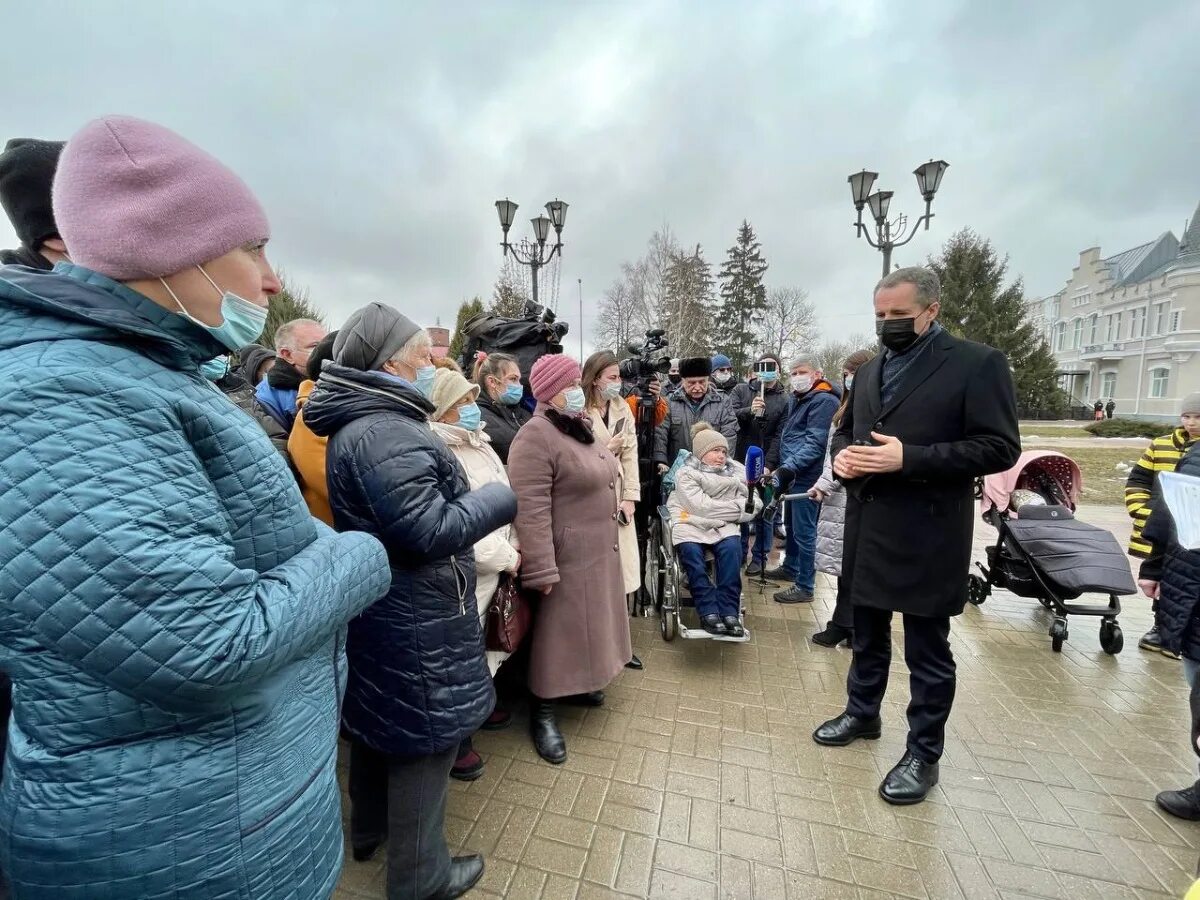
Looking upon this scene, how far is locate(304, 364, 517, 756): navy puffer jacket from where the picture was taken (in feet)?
5.28

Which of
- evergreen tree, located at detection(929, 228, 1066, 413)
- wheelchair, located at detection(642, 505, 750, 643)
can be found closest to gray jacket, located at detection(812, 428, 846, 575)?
wheelchair, located at detection(642, 505, 750, 643)

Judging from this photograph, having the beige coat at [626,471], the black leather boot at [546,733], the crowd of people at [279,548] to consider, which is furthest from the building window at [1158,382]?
the black leather boot at [546,733]

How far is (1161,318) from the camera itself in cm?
4012

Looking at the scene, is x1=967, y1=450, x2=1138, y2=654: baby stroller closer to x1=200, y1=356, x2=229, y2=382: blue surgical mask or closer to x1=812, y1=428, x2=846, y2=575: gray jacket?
Result: x1=812, y1=428, x2=846, y2=575: gray jacket

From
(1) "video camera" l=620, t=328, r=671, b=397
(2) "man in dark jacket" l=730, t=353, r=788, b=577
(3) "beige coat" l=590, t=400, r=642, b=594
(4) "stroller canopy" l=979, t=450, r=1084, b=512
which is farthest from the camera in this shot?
(2) "man in dark jacket" l=730, t=353, r=788, b=577

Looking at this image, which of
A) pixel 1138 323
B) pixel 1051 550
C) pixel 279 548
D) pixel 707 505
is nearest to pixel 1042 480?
pixel 1051 550

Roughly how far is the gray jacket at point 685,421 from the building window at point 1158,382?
51007mm

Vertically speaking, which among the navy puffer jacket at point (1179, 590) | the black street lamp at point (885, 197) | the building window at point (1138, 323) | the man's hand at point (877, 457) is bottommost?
the navy puffer jacket at point (1179, 590)

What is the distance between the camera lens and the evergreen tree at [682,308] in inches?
1165

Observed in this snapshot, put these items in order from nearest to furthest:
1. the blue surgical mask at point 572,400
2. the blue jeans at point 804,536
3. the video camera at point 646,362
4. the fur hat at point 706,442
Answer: the blue surgical mask at point 572,400 < the fur hat at point 706,442 < the video camera at point 646,362 < the blue jeans at point 804,536

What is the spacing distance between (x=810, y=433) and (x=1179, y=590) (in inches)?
107

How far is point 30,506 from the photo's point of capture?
Answer: 77 centimetres

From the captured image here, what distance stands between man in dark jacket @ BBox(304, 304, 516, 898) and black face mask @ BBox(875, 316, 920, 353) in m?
1.89

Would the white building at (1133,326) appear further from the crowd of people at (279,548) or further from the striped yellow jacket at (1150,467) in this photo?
the crowd of people at (279,548)
